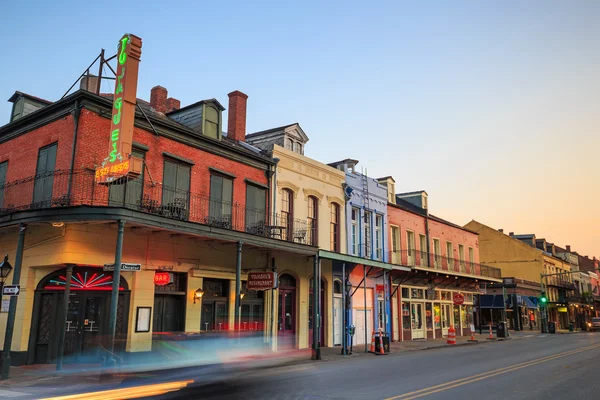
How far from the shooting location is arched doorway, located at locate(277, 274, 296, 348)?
21.1 meters

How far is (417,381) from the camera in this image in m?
11.6

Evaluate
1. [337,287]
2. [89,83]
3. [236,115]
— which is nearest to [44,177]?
[89,83]

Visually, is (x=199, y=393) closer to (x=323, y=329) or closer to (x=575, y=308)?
(x=323, y=329)

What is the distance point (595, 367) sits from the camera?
1481 cm

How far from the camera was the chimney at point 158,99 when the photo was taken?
834 inches

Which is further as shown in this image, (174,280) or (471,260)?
(471,260)

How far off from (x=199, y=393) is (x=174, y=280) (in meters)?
7.70

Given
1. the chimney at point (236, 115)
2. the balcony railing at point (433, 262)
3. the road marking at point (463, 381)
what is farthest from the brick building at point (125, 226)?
the balcony railing at point (433, 262)

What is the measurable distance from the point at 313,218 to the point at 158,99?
8.79 meters

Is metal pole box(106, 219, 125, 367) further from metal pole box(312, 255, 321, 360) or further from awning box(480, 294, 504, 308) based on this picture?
awning box(480, 294, 504, 308)

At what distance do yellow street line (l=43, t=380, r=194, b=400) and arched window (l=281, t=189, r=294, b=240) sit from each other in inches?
432

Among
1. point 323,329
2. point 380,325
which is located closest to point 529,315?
point 380,325

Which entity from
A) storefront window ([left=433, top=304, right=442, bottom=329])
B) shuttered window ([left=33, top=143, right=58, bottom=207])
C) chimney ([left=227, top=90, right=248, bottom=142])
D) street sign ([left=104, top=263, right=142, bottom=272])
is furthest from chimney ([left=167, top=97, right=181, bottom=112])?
storefront window ([left=433, top=304, right=442, bottom=329])

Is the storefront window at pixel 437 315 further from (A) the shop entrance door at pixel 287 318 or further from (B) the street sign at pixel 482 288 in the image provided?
(A) the shop entrance door at pixel 287 318
